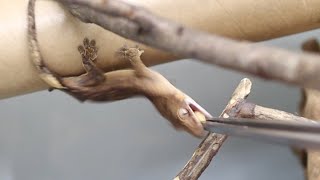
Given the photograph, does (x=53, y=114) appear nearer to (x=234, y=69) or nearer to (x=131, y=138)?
(x=131, y=138)

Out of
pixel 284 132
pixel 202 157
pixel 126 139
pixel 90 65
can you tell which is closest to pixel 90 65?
pixel 90 65

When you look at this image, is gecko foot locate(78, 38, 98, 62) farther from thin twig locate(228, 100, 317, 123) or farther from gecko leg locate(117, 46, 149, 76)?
thin twig locate(228, 100, 317, 123)

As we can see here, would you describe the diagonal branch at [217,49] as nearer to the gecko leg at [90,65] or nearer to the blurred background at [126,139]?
the gecko leg at [90,65]

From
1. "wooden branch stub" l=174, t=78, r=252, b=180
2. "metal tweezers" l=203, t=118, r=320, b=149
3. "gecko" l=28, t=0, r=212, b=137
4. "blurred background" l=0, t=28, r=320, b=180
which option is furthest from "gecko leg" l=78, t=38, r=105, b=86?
"blurred background" l=0, t=28, r=320, b=180

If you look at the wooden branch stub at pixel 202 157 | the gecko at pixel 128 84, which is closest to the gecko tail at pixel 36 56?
the gecko at pixel 128 84

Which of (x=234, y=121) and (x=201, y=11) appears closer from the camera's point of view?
(x=234, y=121)

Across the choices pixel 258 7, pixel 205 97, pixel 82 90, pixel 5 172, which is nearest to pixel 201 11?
pixel 258 7
